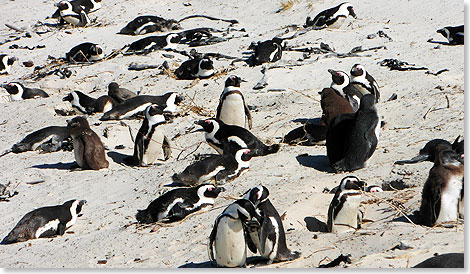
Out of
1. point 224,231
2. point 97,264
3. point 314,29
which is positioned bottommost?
point 97,264

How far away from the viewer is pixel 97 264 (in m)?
5.30

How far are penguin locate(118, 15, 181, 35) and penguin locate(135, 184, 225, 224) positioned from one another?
7.67 metres

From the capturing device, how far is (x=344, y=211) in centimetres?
535

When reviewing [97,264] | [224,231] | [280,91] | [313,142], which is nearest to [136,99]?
[280,91]

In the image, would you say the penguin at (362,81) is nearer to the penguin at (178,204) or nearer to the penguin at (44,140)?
the penguin at (178,204)

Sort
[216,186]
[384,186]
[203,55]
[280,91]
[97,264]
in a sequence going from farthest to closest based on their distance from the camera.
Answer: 1. [203,55]
2. [280,91]
3. [216,186]
4. [384,186]
5. [97,264]

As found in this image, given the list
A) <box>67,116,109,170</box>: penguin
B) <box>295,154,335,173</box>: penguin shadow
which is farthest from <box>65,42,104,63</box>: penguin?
<box>295,154,335,173</box>: penguin shadow

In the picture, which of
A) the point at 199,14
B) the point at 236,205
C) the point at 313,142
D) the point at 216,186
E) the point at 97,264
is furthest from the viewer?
the point at 199,14

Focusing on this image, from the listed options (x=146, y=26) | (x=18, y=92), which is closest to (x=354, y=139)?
(x=18, y=92)

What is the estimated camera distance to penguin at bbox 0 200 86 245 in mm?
6141

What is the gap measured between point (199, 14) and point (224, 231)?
983 centimetres

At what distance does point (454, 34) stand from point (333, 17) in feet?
7.50

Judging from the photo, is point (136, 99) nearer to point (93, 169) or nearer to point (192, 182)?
point (93, 169)

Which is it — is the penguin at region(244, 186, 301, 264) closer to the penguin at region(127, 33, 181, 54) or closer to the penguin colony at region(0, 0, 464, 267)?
the penguin colony at region(0, 0, 464, 267)
